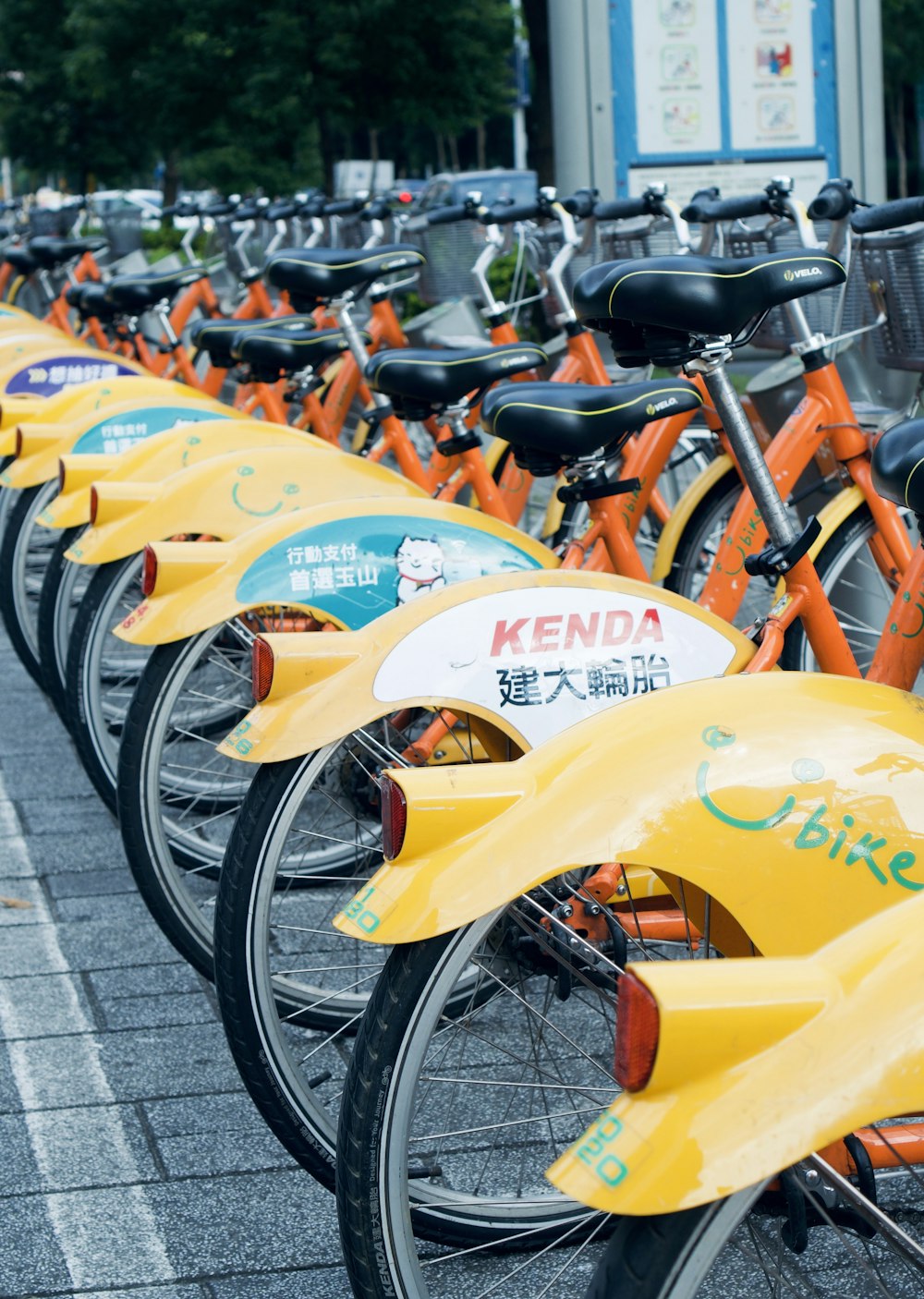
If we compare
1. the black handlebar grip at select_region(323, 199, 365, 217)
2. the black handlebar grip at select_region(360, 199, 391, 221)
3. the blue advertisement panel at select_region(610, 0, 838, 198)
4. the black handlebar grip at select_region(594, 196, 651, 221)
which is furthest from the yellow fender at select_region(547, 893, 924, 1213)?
the blue advertisement panel at select_region(610, 0, 838, 198)

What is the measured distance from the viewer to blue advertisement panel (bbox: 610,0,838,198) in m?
7.71

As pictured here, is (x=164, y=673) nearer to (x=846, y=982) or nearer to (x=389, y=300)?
(x=846, y=982)

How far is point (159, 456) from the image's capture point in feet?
14.9

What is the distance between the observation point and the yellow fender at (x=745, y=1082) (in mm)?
1400

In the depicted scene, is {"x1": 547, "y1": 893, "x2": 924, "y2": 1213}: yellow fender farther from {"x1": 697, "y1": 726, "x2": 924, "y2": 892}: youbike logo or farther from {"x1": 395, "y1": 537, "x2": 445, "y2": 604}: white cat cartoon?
{"x1": 395, "y1": 537, "x2": 445, "y2": 604}: white cat cartoon

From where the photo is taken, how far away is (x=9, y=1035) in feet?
11.4

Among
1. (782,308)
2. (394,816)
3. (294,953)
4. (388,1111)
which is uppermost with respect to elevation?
(782,308)

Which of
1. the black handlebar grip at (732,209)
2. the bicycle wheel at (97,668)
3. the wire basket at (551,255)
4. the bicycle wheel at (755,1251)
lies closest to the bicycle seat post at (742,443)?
the bicycle wheel at (755,1251)

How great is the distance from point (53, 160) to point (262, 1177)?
93.0ft

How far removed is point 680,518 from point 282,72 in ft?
44.2

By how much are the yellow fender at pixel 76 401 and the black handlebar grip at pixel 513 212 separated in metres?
1.08

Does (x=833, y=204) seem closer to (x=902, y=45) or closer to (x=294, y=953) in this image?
(x=294, y=953)

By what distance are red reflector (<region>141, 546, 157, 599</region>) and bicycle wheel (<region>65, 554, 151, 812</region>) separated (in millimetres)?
601

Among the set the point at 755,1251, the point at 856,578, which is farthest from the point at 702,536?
the point at 755,1251
